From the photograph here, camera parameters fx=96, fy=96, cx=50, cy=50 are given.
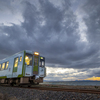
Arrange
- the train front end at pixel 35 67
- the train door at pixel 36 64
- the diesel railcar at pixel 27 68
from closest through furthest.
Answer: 1. the diesel railcar at pixel 27 68
2. the train front end at pixel 35 67
3. the train door at pixel 36 64

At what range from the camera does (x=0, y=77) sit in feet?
44.5

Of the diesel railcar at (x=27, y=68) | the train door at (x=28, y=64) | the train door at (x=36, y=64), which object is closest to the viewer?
the diesel railcar at (x=27, y=68)

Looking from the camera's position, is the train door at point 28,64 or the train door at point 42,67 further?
the train door at point 42,67

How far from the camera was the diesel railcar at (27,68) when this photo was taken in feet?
31.2

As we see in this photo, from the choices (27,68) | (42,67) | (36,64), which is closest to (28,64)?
(27,68)

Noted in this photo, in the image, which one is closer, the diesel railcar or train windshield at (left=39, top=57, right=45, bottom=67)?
the diesel railcar

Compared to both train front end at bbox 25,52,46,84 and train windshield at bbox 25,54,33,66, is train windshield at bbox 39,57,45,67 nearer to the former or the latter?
train front end at bbox 25,52,46,84

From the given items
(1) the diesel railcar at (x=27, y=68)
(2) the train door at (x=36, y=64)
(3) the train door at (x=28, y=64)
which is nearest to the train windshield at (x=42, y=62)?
(1) the diesel railcar at (x=27, y=68)

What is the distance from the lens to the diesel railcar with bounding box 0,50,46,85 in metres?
9.51

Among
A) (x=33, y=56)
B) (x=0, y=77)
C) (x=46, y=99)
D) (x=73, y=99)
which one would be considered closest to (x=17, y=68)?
(x=33, y=56)

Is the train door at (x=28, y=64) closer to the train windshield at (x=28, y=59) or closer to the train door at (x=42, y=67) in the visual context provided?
the train windshield at (x=28, y=59)

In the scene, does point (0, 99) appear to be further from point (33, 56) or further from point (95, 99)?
point (33, 56)

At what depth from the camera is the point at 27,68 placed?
9.70 meters

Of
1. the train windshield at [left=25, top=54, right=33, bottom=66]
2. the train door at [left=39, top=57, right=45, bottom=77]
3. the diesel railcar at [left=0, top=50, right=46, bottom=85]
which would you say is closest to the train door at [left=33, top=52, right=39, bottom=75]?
the diesel railcar at [left=0, top=50, right=46, bottom=85]
